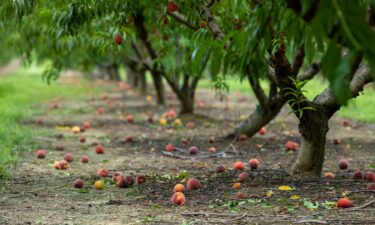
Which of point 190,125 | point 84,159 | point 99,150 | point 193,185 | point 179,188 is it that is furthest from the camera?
point 190,125

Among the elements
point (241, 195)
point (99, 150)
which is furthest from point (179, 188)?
point (99, 150)

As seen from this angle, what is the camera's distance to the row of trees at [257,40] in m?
2.89

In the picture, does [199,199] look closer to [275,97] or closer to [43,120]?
[275,97]

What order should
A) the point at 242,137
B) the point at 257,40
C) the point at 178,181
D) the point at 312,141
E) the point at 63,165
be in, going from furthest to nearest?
the point at 242,137 → the point at 63,165 → the point at 178,181 → the point at 312,141 → the point at 257,40

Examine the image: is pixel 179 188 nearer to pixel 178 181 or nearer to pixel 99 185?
pixel 178 181

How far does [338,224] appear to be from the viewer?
4637 mm

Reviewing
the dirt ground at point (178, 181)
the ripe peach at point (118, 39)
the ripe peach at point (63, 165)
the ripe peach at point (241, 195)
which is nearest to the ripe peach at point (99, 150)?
the dirt ground at point (178, 181)

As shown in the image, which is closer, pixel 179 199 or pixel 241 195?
pixel 179 199

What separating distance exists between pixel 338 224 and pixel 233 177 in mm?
2178

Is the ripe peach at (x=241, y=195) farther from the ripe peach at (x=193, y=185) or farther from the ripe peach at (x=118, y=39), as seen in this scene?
the ripe peach at (x=118, y=39)

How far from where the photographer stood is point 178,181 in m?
6.65

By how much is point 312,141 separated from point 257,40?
3.16 metres

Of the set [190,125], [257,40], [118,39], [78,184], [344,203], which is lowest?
[78,184]

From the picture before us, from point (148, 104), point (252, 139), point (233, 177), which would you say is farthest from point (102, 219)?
point (148, 104)
